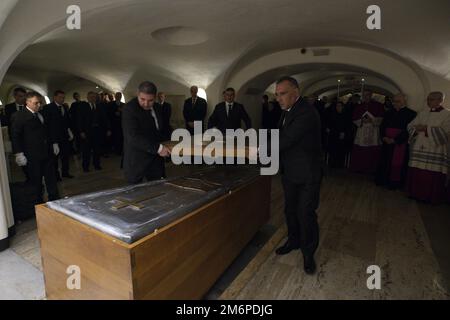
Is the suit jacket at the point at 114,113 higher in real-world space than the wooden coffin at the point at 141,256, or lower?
higher

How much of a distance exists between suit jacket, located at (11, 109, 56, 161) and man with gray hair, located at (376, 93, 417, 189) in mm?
4896

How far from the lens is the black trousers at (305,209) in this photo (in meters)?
2.18

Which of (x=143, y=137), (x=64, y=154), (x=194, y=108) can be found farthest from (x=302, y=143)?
(x=194, y=108)

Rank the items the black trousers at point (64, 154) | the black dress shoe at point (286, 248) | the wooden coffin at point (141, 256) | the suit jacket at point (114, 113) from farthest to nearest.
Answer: the suit jacket at point (114, 113), the black trousers at point (64, 154), the black dress shoe at point (286, 248), the wooden coffin at point (141, 256)

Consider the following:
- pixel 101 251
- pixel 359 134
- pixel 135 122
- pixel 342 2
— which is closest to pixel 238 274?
pixel 101 251

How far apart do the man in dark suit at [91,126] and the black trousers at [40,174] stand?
1976 millimetres

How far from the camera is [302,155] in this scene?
7.06 ft

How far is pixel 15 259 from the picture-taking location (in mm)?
2484

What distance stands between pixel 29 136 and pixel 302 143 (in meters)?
3.12

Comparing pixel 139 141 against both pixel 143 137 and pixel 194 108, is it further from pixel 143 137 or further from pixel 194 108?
pixel 194 108

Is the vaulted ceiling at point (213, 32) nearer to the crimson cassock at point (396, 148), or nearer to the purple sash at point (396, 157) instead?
the crimson cassock at point (396, 148)

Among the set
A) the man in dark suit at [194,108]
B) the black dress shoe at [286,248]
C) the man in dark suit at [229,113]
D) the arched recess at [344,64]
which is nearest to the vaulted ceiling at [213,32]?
the arched recess at [344,64]

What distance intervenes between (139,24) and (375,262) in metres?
4.18
